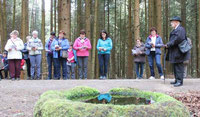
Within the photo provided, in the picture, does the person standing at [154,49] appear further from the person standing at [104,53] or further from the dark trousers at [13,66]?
the dark trousers at [13,66]

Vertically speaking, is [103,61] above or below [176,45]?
below

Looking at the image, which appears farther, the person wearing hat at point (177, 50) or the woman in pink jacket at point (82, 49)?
the woman in pink jacket at point (82, 49)

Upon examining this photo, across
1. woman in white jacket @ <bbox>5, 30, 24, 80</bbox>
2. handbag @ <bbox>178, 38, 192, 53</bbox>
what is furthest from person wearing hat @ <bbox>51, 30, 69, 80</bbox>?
handbag @ <bbox>178, 38, 192, 53</bbox>

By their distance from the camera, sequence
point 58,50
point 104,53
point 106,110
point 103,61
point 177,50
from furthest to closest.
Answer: point 58,50 → point 103,61 → point 104,53 → point 177,50 → point 106,110

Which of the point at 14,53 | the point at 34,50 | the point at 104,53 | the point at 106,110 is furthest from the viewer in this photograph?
the point at 34,50

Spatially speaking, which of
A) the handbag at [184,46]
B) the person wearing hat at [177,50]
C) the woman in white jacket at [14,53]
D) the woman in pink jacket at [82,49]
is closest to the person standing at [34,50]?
the woman in white jacket at [14,53]

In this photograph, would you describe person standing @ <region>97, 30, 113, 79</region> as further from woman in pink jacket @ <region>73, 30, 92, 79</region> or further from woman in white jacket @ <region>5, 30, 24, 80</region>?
woman in white jacket @ <region>5, 30, 24, 80</region>

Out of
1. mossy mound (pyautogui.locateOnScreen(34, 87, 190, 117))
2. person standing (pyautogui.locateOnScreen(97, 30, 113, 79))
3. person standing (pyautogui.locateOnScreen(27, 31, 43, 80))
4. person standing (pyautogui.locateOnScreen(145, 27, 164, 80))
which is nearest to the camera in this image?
mossy mound (pyautogui.locateOnScreen(34, 87, 190, 117))

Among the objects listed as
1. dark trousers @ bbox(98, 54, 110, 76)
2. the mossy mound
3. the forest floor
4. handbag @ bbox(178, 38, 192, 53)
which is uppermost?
handbag @ bbox(178, 38, 192, 53)

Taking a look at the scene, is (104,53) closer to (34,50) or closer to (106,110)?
(34,50)

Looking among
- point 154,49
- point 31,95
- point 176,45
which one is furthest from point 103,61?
point 31,95

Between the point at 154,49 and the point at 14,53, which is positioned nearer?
the point at 14,53

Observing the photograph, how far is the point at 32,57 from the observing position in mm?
9312

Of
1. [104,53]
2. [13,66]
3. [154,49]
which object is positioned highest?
[154,49]
